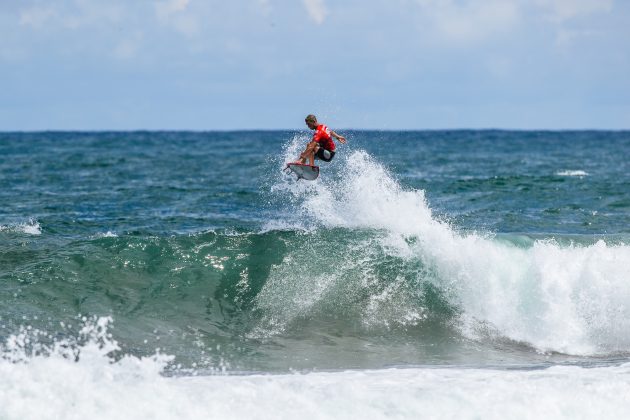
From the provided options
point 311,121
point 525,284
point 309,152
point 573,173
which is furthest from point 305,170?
point 573,173

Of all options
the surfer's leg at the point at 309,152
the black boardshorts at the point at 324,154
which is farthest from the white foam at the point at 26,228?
the black boardshorts at the point at 324,154

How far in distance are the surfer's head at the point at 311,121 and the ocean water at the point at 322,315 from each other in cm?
244

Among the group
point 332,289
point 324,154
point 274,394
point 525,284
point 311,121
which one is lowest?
point 274,394

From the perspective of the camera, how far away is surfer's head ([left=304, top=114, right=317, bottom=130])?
16531 millimetres

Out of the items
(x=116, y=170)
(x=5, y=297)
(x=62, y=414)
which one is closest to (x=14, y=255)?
(x=5, y=297)

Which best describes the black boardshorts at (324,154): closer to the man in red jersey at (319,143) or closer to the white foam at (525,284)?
the man in red jersey at (319,143)

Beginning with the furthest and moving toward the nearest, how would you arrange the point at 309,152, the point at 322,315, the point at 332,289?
the point at 309,152, the point at 332,289, the point at 322,315

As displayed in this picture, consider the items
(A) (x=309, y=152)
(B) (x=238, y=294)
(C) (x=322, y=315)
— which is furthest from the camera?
(A) (x=309, y=152)

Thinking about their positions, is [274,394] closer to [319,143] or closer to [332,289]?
[332,289]

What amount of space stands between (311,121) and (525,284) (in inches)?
206

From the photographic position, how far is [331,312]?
14.9 meters

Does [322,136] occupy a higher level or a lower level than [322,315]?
higher

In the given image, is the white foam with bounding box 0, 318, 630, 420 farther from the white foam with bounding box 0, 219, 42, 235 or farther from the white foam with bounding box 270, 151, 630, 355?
the white foam with bounding box 0, 219, 42, 235

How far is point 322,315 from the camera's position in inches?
581
